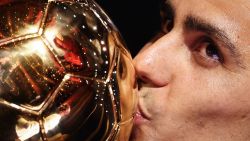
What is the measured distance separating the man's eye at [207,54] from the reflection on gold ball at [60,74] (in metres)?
0.48

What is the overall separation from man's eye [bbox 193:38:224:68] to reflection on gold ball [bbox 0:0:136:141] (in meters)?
0.48

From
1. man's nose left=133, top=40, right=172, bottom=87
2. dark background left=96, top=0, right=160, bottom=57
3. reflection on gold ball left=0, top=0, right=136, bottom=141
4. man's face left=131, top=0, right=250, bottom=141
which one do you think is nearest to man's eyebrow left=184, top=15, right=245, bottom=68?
man's face left=131, top=0, right=250, bottom=141

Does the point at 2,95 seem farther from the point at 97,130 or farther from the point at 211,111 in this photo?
the point at 211,111

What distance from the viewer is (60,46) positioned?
2.66 ft

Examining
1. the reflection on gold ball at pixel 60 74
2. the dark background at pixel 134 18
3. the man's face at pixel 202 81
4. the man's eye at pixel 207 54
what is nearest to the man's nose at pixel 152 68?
the man's face at pixel 202 81

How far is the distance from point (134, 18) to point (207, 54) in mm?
909

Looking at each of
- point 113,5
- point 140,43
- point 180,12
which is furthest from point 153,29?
point 180,12

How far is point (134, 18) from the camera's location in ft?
7.06

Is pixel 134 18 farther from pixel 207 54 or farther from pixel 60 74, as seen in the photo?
pixel 60 74

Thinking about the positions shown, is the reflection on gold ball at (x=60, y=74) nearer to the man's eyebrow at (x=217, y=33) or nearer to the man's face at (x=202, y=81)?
the man's face at (x=202, y=81)

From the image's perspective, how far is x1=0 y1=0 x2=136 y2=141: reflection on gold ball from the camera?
0.74 metres

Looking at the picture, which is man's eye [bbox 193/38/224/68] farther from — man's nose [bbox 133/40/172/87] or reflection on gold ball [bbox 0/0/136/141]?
reflection on gold ball [bbox 0/0/136/141]

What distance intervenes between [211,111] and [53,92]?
0.74m

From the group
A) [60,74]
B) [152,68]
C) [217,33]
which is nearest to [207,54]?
[217,33]
